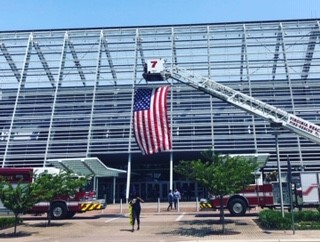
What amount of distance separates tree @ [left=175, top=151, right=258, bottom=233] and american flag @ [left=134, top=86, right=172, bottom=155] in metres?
5.19

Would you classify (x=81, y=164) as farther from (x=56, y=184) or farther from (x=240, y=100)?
(x=240, y=100)

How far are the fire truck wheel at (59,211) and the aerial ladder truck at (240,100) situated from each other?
9972 mm

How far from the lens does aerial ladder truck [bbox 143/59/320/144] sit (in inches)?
919

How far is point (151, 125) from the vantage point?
76.3 feet

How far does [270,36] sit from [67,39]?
78.8 ft

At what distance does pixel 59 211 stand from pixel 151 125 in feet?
24.8

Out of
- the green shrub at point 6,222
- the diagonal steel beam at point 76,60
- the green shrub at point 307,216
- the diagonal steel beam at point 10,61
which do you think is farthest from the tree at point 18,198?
the diagonal steel beam at point 10,61

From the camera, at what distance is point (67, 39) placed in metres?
46.5

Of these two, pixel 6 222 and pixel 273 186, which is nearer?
pixel 6 222

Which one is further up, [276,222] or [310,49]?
[310,49]

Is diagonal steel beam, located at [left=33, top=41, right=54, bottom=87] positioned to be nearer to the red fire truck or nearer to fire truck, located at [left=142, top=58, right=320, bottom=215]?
fire truck, located at [left=142, top=58, right=320, bottom=215]

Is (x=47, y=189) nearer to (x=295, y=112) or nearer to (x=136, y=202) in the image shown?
(x=136, y=202)

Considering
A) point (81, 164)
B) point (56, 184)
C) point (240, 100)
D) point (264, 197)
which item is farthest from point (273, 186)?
point (81, 164)

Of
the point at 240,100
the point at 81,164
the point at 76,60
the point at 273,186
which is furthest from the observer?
the point at 76,60
